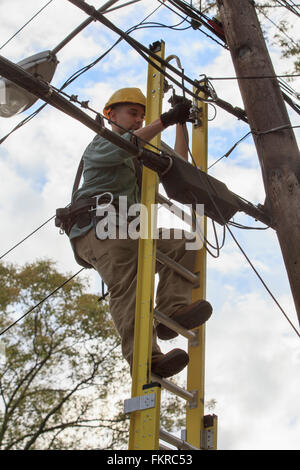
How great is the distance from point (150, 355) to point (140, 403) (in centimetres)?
30

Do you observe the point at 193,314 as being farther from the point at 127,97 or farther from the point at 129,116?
the point at 127,97

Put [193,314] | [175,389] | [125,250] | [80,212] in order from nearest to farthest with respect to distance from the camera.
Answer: [175,389], [193,314], [125,250], [80,212]

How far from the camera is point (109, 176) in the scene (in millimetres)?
4570

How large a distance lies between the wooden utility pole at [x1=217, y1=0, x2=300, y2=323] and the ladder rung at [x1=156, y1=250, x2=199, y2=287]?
755mm

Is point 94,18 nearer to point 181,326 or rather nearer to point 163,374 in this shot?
point 181,326

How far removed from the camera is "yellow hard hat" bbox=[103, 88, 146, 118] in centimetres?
500

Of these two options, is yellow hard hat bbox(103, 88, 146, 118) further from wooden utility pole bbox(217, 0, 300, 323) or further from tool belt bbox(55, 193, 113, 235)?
tool belt bbox(55, 193, 113, 235)

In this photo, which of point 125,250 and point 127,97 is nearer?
point 125,250

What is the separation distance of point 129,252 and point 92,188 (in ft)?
1.90

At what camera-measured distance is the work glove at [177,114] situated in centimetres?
436

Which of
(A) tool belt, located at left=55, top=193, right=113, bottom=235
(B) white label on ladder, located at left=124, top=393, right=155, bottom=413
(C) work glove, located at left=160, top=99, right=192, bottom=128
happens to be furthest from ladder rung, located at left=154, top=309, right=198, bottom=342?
(C) work glove, located at left=160, top=99, right=192, bottom=128

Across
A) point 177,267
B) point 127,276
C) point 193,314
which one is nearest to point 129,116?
point 177,267

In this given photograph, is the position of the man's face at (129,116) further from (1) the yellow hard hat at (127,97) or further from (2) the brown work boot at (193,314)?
(2) the brown work boot at (193,314)
